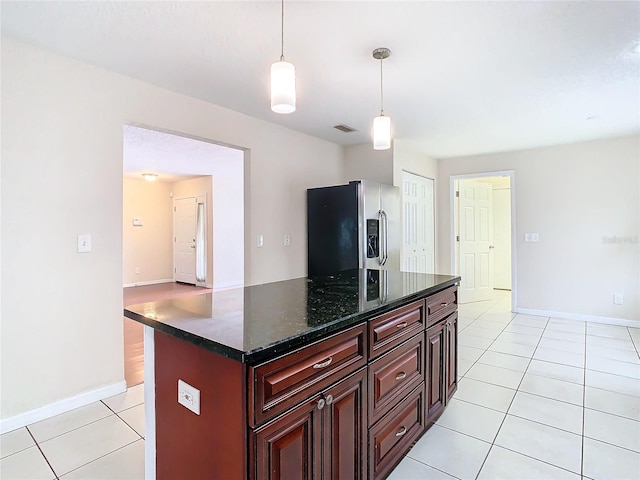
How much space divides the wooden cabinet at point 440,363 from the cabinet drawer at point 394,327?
19 cm

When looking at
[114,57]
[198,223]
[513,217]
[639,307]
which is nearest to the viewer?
[114,57]

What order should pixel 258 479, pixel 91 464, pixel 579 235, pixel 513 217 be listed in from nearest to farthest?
pixel 258 479, pixel 91 464, pixel 579 235, pixel 513 217

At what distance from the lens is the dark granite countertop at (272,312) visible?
3.50 ft

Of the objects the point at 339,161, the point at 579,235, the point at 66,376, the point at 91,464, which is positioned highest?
the point at 339,161

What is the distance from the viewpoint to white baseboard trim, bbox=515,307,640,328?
4.32 meters

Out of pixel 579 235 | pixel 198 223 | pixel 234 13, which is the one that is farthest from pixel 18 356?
pixel 579 235

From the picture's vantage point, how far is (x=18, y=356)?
2.16 meters

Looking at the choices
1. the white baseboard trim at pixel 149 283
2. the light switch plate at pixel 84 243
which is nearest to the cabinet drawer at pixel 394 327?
the light switch plate at pixel 84 243

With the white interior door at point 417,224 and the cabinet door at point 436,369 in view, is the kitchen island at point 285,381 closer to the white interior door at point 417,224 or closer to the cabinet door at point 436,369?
the cabinet door at point 436,369

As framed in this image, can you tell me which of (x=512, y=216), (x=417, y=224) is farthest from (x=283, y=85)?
(x=512, y=216)

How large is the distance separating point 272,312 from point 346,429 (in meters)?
0.52

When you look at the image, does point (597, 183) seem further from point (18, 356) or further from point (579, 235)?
point (18, 356)

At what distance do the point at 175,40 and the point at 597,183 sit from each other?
497cm

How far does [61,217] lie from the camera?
2324mm
